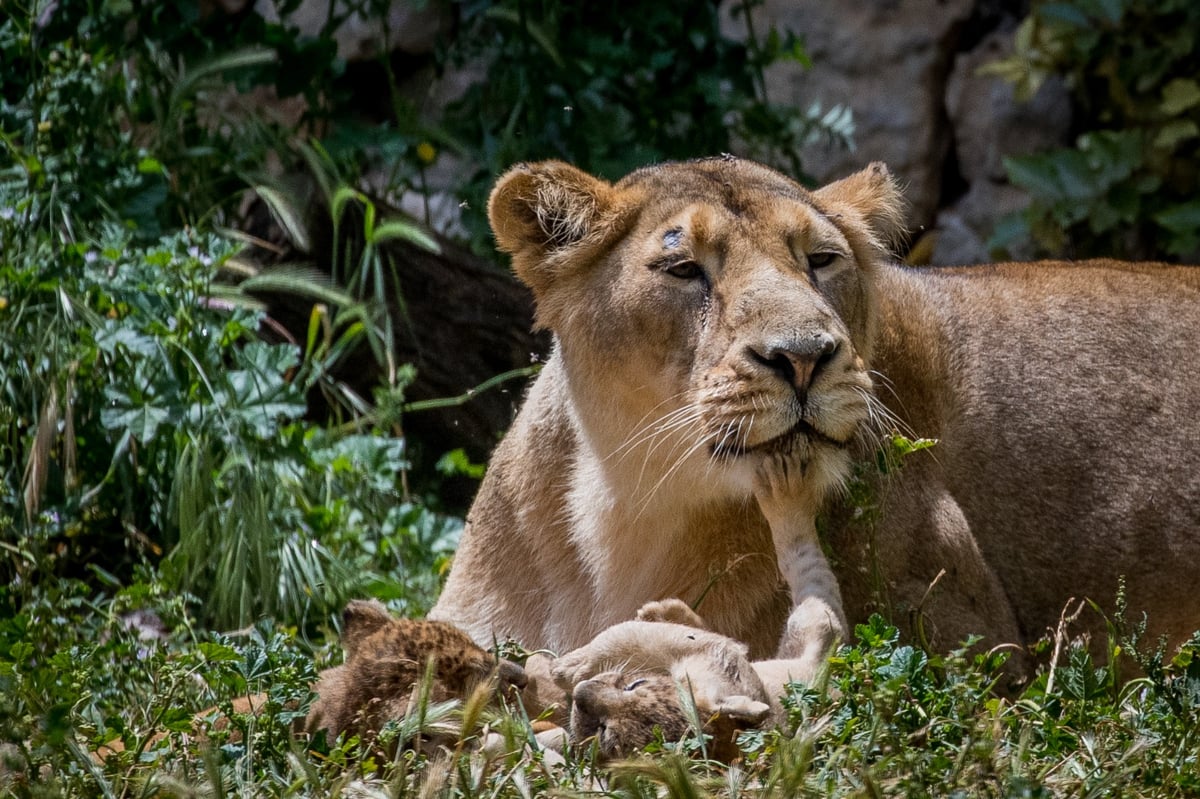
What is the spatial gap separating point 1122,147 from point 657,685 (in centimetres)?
691

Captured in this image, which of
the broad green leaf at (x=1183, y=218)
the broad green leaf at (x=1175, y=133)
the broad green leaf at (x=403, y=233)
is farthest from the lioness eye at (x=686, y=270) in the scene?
the broad green leaf at (x=1175, y=133)

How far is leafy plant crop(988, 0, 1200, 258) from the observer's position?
9.32 m

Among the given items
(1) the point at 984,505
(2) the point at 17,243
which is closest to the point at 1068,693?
(1) the point at 984,505

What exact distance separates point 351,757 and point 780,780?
1045 millimetres

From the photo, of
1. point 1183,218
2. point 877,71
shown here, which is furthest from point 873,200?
point 877,71

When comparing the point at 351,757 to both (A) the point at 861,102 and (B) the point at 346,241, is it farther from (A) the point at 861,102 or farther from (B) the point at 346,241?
(A) the point at 861,102

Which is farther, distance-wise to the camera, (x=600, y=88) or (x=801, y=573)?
(x=600, y=88)

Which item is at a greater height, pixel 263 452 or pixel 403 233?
pixel 403 233

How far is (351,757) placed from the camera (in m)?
3.62

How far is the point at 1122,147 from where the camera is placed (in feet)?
30.8

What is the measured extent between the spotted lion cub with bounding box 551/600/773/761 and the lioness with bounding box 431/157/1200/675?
0.28m

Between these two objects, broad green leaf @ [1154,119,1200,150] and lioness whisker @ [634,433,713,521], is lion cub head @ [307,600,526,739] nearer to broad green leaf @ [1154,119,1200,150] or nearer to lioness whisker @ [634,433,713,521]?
lioness whisker @ [634,433,713,521]

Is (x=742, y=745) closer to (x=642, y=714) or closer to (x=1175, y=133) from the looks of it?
(x=642, y=714)

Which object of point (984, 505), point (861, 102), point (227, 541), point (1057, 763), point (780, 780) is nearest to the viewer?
point (780, 780)
